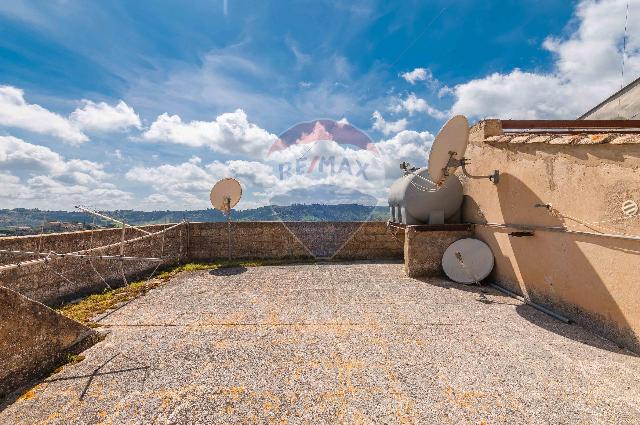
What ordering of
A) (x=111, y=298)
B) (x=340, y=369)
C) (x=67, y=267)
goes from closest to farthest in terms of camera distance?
(x=340, y=369)
(x=67, y=267)
(x=111, y=298)

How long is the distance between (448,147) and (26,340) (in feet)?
36.0

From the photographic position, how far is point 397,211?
13812mm

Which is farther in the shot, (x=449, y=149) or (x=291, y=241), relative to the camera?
(x=291, y=241)

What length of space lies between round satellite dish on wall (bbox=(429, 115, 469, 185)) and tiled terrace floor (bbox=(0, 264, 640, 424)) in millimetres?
4130

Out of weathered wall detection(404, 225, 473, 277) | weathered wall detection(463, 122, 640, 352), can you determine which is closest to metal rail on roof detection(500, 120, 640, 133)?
weathered wall detection(463, 122, 640, 352)

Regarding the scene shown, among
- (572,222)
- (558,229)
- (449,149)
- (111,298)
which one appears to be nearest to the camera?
(572,222)

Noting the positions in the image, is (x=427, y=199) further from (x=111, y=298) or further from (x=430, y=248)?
(x=111, y=298)

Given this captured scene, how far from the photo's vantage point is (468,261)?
11.1m

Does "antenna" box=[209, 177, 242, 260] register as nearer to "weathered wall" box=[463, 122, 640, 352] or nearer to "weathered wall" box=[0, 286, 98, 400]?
"weathered wall" box=[0, 286, 98, 400]

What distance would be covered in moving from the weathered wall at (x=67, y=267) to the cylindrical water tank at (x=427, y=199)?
33.3 ft

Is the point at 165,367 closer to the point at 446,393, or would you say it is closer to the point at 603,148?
the point at 446,393

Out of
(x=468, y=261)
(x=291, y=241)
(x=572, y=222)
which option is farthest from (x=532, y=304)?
(x=291, y=241)

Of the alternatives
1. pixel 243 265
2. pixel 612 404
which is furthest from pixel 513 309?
pixel 243 265

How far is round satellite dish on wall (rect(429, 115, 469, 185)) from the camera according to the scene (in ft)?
31.8
